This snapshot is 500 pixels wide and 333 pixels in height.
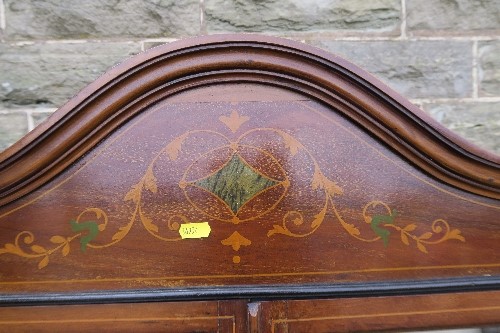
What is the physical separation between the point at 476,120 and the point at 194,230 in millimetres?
806

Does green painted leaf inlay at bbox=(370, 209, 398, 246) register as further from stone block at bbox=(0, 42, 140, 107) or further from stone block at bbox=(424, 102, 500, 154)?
stone block at bbox=(0, 42, 140, 107)

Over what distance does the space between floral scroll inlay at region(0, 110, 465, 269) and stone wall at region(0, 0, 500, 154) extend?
0.36 meters

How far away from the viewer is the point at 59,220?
3.41 ft

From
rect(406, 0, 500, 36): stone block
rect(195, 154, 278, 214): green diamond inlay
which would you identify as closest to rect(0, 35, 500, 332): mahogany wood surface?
rect(195, 154, 278, 214): green diamond inlay

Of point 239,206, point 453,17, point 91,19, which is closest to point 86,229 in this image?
point 239,206

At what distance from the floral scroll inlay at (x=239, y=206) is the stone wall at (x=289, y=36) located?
0.36 metres

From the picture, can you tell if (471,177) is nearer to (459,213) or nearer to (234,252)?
(459,213)

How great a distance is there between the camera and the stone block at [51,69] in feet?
4.19

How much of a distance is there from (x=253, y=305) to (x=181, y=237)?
20 cm

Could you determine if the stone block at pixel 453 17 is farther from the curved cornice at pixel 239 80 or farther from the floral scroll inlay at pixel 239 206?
the floral scroll inlay at pixel 239 206

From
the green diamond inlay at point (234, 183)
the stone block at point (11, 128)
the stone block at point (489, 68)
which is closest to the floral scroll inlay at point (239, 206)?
the green diamond inlay at point (234, 183)

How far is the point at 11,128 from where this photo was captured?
1.28 m

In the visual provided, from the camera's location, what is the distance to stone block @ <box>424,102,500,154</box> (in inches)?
52.4

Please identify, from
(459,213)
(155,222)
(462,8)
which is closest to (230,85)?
(155,222)
